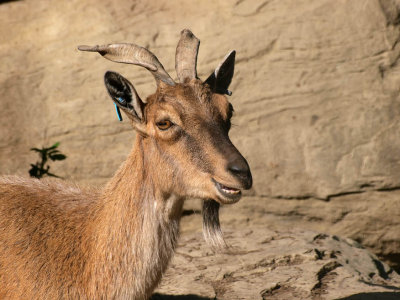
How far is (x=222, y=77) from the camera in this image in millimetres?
5402

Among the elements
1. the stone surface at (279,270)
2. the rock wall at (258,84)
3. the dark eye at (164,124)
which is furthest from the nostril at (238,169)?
the rock wall at (258,84)

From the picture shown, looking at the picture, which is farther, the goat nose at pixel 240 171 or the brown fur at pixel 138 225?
the brown fur at pixel 138 225

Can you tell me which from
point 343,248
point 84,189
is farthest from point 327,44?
point 84,189

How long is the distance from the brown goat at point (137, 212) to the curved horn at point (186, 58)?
17 centimetres

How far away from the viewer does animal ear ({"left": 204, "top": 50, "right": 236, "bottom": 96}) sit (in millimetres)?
5191

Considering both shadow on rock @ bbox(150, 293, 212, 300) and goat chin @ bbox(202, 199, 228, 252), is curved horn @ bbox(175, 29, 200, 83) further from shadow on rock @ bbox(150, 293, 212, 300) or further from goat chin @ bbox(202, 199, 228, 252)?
shadow on rock @ bbox(150, 293, 212, 300)

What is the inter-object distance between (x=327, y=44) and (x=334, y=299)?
11.0 ft

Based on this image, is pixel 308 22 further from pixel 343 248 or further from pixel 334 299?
pixel 334 299

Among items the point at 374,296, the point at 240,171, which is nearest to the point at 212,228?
the point at 240,171

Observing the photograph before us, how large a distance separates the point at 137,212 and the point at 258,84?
140 inches

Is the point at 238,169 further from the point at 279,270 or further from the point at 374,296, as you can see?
the point at 279,270

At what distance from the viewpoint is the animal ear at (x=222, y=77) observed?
5.19 m

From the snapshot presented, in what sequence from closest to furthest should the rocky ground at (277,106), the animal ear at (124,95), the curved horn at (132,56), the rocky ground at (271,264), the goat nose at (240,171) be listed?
the goat nose at (240,171) → the animal ear at (124,95) → the curved horn at (132,56) → the rocky ground at (271,264) → the rocky ground at (277,106)

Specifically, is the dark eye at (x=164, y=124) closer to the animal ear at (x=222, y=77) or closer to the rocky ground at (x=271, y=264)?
the animal ear at (x=222, y=77)
